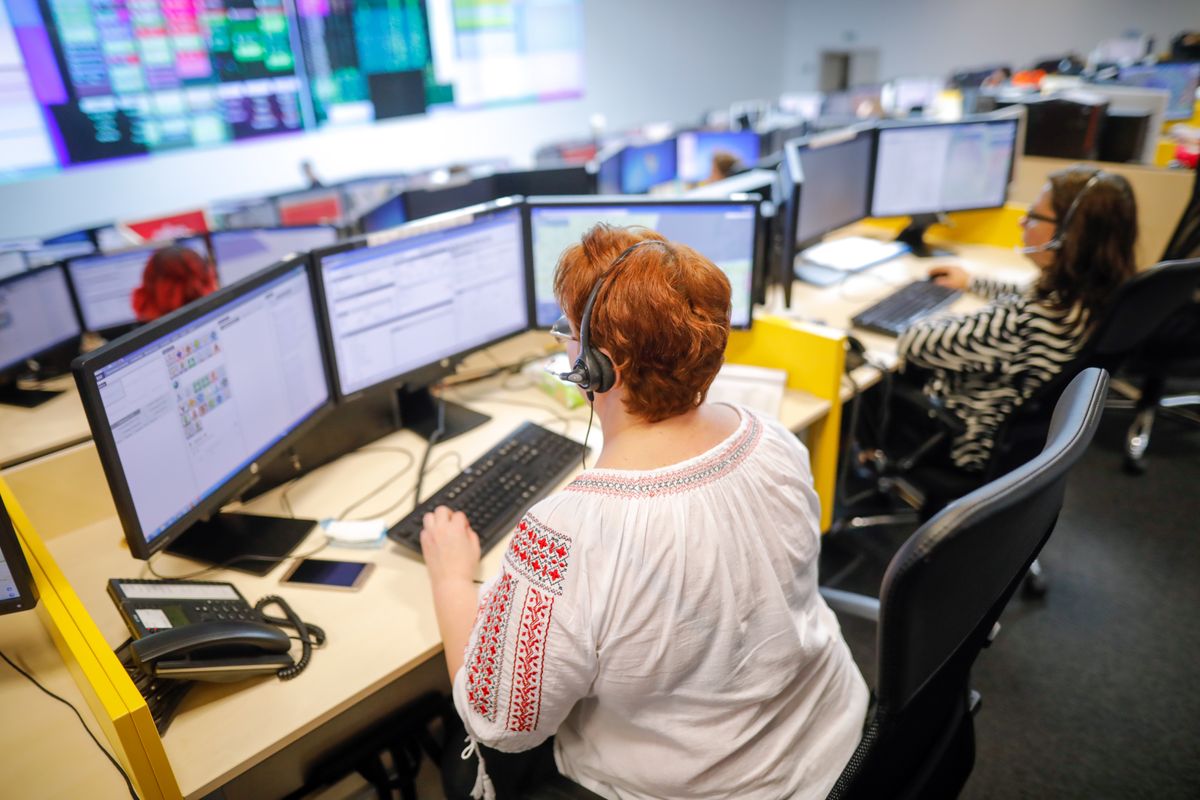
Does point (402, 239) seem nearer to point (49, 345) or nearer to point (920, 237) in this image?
point (49, 345)

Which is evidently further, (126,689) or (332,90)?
(332,90)

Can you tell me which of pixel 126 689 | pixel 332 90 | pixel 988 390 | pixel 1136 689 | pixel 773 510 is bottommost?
pixel 1136 689

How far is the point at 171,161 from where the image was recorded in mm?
5352

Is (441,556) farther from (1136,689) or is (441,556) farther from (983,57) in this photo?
(983,57)

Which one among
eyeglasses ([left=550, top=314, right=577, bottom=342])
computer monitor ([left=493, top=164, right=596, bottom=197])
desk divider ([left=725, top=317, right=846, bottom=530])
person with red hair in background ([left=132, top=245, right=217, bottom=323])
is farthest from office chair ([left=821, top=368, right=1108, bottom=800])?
computer monitor ([left=493, top=164, right=596, bottom=197])

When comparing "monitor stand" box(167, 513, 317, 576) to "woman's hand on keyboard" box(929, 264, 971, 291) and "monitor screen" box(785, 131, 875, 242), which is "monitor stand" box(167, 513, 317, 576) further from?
"woman's hand on keyboard" box(929, 264, 971, 291)

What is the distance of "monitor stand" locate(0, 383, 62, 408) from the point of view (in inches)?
92.3

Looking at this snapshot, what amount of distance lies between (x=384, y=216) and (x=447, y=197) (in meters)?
0.23

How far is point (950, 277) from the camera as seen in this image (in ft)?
8.13

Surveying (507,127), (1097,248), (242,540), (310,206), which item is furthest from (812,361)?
(507,127)

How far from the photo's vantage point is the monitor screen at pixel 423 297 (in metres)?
1.49

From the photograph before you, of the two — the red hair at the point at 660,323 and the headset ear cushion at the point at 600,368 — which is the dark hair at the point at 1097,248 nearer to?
the red hair at the point at 660,323

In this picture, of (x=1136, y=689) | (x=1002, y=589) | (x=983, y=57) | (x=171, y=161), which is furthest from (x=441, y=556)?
(x=983, y=57)

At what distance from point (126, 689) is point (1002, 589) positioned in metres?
0.95
